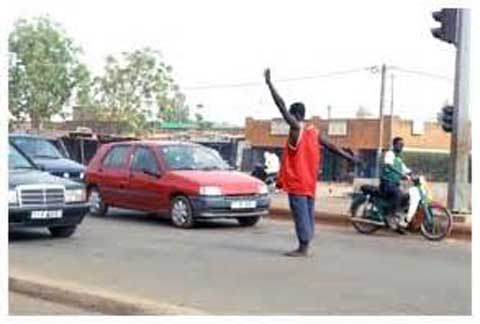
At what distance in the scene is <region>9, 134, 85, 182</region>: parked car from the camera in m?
18.4

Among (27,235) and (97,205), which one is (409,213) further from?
(97,205)

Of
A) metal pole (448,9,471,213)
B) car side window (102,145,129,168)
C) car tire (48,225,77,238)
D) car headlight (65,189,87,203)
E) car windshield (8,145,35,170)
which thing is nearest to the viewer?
car headlight (65,189,87,203)

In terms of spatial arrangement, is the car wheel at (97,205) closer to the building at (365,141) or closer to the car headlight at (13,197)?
the car headlight at (13,197)

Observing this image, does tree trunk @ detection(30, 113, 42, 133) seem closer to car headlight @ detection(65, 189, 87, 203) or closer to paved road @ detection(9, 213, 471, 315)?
paved road @ detection(9, 213, 471, 315)


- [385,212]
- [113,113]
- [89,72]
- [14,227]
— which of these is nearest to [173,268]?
[14,227]

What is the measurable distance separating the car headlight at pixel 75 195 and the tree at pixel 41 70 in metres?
31.3

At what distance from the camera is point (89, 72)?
5375 centimetres

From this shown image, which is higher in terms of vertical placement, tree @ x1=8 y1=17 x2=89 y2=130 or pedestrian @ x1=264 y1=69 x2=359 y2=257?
tree @ x1=8 y1=17 x2=89 y2=130

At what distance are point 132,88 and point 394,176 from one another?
149ft

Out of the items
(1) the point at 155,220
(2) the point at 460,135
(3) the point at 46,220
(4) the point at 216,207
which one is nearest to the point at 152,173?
(1) the point at 155,220

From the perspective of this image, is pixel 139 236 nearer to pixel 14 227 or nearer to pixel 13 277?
pixel 14 227

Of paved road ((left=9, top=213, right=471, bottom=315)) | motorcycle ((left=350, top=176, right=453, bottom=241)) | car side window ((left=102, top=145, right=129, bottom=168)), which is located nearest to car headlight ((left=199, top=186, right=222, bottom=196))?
paved road ((left=9, top=213, right=471, bottom=315))

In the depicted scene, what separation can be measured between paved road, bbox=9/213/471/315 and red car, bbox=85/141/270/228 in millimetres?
376

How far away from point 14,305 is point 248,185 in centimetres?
699
